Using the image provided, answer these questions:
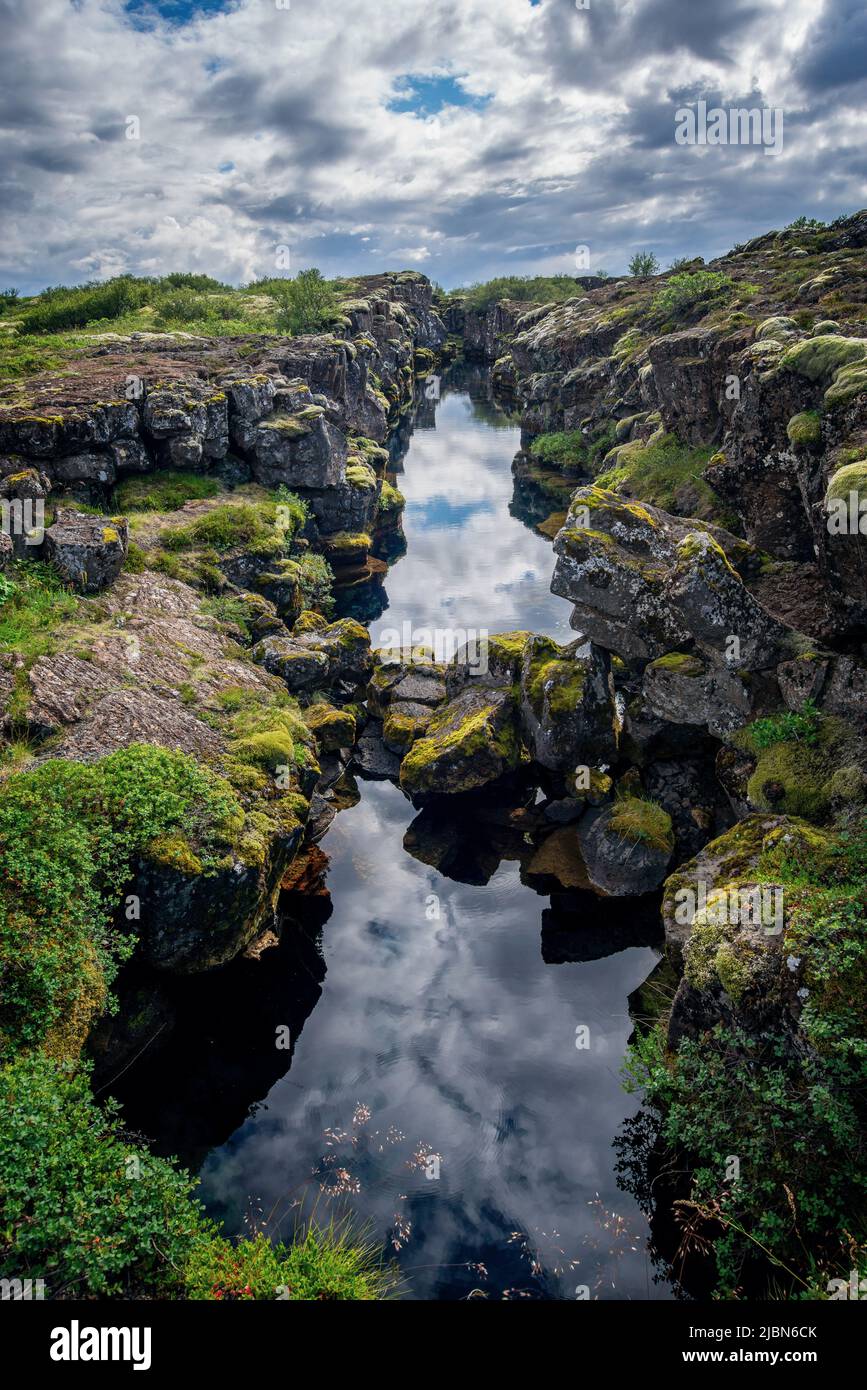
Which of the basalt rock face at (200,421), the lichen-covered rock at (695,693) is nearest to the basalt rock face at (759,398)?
the lichen-covered rock at (695,693)

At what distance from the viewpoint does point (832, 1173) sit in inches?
433

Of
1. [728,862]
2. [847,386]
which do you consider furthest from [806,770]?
[847,386]

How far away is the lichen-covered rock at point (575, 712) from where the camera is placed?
23812 mm

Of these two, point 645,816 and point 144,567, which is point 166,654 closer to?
point 144,567

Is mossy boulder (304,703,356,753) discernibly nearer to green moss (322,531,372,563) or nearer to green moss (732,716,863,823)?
green moss (732,716,863,823)

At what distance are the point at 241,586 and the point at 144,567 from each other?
18.3ft

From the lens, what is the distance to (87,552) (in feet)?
85.8

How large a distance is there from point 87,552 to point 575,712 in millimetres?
18544

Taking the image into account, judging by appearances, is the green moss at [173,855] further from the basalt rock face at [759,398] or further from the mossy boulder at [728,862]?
the basalt rock face at [759,398]

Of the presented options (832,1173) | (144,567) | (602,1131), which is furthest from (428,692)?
(832,1173)

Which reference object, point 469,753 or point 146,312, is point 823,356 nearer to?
point 469,753

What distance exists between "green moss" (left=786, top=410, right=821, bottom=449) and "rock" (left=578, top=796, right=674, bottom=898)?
11030 mm

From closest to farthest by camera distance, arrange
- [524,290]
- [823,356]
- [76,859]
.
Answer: [76,859]
[823,356]
[524,290]
